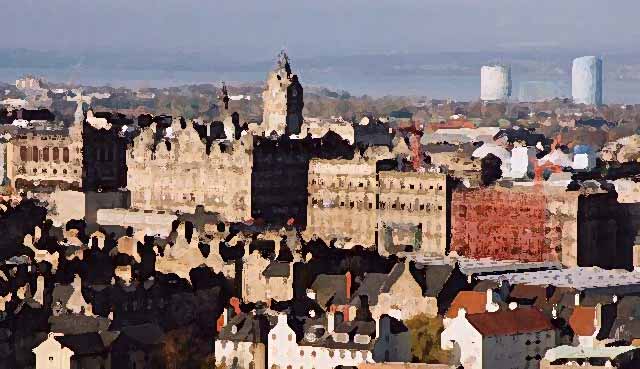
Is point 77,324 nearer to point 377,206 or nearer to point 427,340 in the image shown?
point 427,340

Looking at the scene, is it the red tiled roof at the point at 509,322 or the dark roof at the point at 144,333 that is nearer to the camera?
the red tiled roof at the point at 509,322

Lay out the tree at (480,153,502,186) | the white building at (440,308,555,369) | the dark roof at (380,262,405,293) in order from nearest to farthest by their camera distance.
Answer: the white building at (440,308,555,369)
the dark roof at (380,262,405,293)
the tree at (480,153,502,186)

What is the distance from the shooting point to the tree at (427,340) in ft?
296

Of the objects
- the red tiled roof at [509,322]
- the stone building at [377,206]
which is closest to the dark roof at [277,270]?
the red tiled roof at [509,322]

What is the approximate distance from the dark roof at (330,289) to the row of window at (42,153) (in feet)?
186

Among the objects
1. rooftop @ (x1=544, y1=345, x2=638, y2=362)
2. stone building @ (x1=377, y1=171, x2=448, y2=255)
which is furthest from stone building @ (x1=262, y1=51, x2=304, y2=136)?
rooftop @ (x1=544, y1=345, x2=638, y2=362)

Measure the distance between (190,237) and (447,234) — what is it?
2004 centimetres

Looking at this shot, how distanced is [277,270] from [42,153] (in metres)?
58.8

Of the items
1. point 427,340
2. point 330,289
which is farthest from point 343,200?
point 427,340

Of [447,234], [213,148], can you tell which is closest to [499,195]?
[447,234]

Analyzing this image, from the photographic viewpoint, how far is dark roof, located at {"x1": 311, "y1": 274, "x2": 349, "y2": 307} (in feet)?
340

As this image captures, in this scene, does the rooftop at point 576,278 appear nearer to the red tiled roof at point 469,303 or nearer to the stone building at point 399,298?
the stone building at point 399,298

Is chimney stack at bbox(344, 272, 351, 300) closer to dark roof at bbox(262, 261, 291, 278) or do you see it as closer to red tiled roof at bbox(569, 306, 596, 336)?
dark roof at bbox(262, 261, 291, 278)

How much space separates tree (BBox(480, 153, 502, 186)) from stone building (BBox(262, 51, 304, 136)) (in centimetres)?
1351
